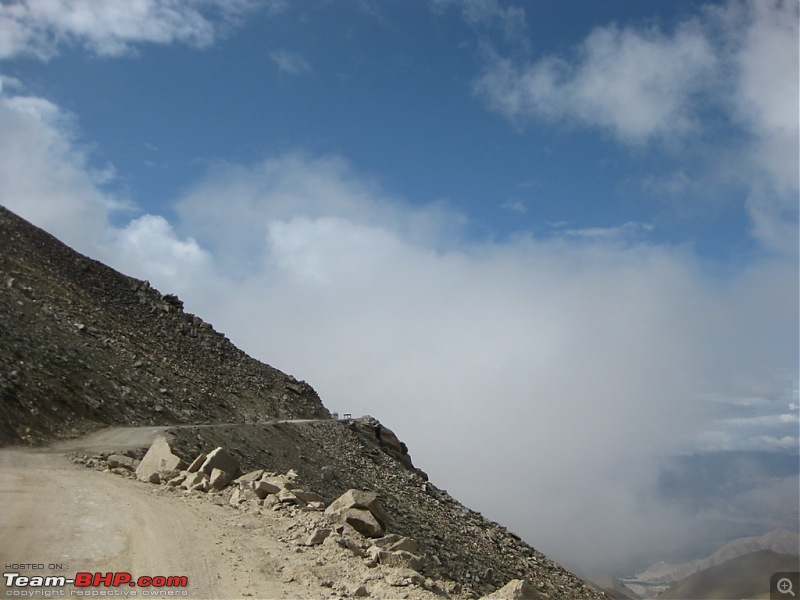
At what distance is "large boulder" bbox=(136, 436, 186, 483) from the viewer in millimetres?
20672

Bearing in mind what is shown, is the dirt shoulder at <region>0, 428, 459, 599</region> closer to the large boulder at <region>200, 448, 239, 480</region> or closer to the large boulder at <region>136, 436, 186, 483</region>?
the large boulder at <region>200, 448, 239, 480</region>

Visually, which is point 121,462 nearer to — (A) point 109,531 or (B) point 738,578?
(A) point 109,531

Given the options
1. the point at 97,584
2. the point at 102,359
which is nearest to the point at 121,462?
the point at 97,584

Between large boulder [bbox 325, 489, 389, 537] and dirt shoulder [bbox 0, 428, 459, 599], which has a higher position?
large boulder [bbox 325, 489, 389, 537]

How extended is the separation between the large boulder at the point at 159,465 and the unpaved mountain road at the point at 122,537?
0.95m

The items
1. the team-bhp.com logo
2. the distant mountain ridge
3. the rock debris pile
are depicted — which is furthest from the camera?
the distant mountain ridge

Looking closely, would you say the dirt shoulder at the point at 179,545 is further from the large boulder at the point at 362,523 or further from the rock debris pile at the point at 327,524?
the large boulder at the point at 362,523

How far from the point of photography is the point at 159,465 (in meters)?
21.7

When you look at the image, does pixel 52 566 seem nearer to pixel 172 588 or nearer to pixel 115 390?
pixel 172 588

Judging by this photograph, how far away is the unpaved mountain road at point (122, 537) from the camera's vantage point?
1154 centimetres

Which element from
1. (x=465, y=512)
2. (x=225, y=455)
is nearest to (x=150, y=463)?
(x=225, y=455)

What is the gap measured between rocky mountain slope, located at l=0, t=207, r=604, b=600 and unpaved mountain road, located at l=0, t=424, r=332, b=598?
8706 mm

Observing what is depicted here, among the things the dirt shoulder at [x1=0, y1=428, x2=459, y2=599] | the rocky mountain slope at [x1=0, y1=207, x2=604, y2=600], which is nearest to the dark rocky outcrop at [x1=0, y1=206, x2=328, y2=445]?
the rocky mountain slope at [x1=0, y1=207, x2=604, y2=600]

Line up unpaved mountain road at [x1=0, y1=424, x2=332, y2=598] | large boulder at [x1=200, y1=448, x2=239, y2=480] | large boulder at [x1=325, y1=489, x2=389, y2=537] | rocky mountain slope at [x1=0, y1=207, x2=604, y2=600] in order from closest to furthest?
unpaved mountain road at [x1=0, y1=424, x2=332, y2=598], large boulder at [x1=325, y1=489, x2=389, y2=537], large boulder at [x1=200, y1=448, x2=239, y2=480], rocky mountain slope at [x1=0, y1=207, x2=604, y2=600]
